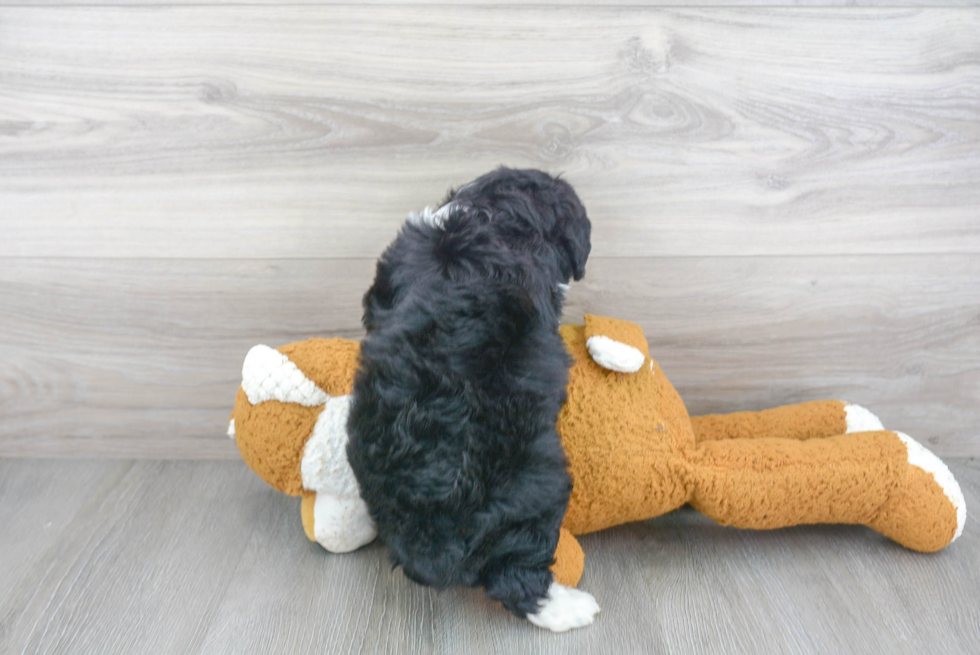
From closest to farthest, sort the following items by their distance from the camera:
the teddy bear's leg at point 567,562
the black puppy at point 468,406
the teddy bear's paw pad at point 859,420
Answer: the black puppy at point 468,406 → the teddy bear's leg at point 567,562 → the teddy bear's paw pad at point 859,420

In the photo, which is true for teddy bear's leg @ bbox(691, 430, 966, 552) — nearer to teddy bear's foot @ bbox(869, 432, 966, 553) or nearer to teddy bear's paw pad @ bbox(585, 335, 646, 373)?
teddy bear's foot @ bbox(869, 432, 966, 553)

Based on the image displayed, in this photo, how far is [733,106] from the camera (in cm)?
92

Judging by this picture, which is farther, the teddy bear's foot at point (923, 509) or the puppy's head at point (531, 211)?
the teddy bear's foot at point (923, 509)

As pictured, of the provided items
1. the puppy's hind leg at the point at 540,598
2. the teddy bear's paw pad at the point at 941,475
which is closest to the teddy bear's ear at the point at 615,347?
the puppy's hind leg at the point at 540,598

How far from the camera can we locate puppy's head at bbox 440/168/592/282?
69 centimetres

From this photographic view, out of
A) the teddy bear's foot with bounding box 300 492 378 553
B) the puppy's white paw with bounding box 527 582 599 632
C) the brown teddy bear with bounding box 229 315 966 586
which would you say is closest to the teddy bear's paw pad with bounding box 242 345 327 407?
the brown teddy bear with bounding box 229 315 966 586

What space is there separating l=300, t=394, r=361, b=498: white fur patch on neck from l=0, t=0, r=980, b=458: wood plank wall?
22 cm

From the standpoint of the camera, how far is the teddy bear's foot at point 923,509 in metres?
0.79

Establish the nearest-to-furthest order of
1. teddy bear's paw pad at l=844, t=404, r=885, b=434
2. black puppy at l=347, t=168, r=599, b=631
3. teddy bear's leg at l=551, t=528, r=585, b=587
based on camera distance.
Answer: black puppy at l=347, t=168, r=599, b=631 < teddy bear's leg at l=551, t=528, r=585, b=587 < teddy bear's paw pad at l=844, t=404, r=885, b=434

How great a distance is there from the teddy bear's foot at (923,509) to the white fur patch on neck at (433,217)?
605 millimetres

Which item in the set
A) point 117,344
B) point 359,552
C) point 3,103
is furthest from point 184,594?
point 3,103

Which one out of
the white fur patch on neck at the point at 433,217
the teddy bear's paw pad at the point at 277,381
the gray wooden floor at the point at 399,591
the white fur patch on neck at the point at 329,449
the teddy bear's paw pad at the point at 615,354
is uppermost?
the white fur patch on neck at the point at 433,217

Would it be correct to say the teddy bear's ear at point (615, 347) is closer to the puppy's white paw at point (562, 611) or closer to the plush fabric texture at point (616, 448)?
the plush fabric texture at point (616, 448)

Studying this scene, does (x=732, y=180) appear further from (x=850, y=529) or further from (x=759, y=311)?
(x=850, y=529)
